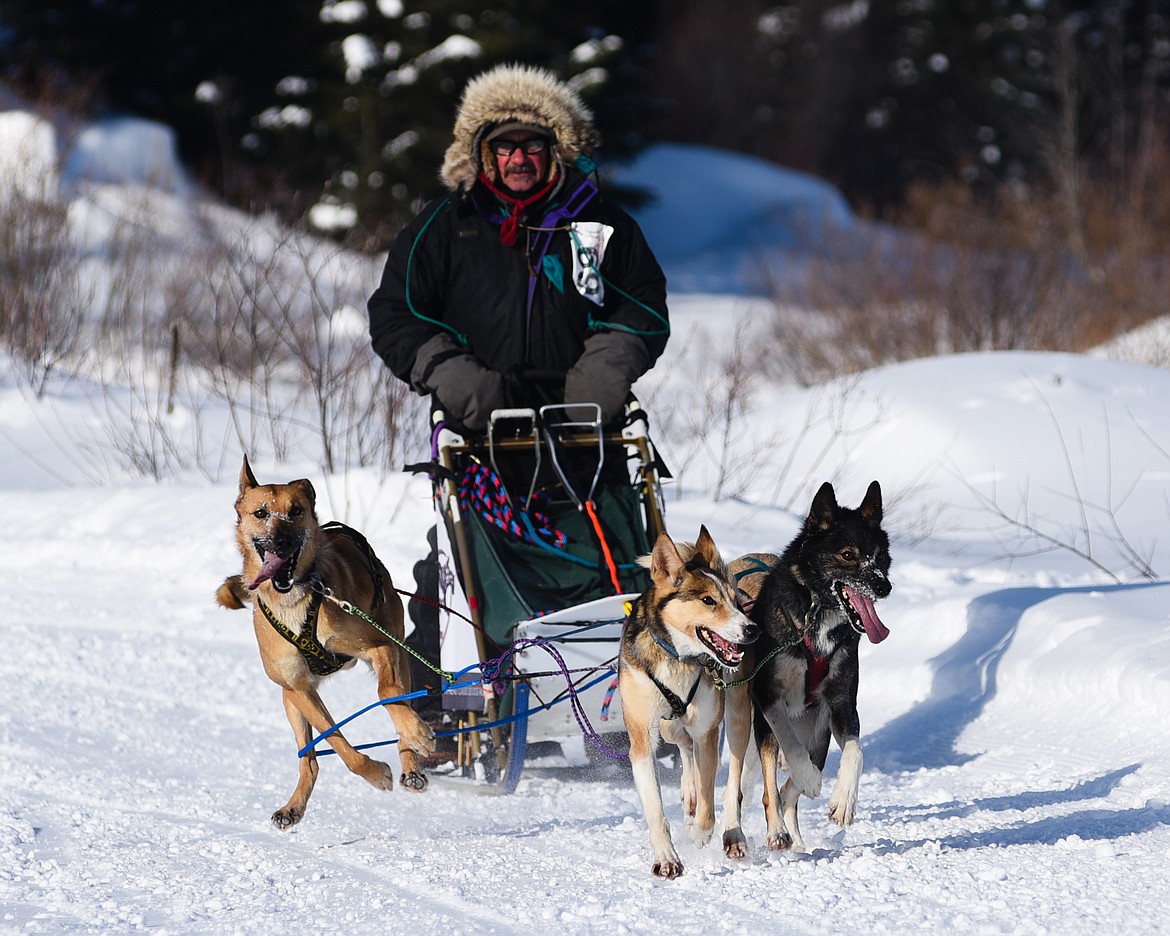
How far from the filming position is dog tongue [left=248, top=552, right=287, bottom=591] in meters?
3.79

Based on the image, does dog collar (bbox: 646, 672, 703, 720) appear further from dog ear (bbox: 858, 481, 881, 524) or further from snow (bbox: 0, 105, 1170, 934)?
dog ear (bbox: 858, 481, 881, 524)

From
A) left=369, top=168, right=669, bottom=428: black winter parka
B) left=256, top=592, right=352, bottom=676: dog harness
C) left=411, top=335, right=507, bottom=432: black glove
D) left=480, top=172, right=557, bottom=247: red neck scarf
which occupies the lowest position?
left=256, top=592, right=352, bottom=676: dog harness

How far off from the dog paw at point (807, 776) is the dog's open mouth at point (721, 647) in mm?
409

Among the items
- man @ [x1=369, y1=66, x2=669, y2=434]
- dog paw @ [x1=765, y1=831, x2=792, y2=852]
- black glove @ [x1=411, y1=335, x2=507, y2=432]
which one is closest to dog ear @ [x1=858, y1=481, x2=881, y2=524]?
dog paw @ [x1=765, y1=831, x2=792, y2=852]

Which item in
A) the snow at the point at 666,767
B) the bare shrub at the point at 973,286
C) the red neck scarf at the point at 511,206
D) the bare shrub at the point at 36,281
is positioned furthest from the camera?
the bare shrub at the point at 973,286

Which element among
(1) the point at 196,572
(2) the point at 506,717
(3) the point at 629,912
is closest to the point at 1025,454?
(1) the point at 196,572

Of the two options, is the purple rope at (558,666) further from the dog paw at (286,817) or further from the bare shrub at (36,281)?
the bare shrub at (36,281)

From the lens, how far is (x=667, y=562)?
142 inches

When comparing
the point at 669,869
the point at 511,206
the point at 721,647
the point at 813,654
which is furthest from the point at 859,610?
the point at 511,206

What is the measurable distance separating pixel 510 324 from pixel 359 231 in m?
7.05

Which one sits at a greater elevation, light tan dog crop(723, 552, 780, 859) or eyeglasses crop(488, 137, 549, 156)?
eyeglasses crop(488, 137, 549, 156)

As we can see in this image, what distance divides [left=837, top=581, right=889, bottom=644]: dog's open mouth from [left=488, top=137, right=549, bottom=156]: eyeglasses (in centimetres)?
189

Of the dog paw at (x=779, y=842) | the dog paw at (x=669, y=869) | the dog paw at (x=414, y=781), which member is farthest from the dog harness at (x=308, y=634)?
the dog paw at (x=779, y=842)

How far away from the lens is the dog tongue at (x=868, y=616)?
354cm
